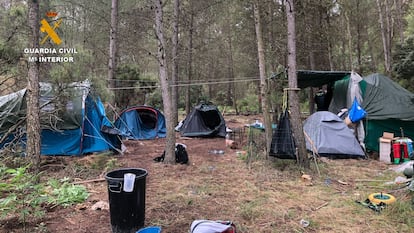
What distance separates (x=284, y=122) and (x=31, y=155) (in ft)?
14.3

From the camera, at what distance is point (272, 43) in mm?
9477

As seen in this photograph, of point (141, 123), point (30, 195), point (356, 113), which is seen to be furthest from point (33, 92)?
point (356, 113)

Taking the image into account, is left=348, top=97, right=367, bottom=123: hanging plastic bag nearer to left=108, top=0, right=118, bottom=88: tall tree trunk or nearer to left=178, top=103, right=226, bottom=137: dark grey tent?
left=178, top=103, right=226, bottom=137: dark grey tent

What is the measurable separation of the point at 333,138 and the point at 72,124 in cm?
624

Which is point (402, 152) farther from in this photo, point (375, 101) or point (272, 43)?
point (272, 43)

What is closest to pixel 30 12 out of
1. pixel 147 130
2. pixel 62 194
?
pixel 62 194

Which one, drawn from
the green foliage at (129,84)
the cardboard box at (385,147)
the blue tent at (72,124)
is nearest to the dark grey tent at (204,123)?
the blue tent at (72,124)

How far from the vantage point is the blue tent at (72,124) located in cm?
623

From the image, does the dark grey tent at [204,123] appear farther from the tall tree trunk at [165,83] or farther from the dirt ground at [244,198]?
the tall tree trunk at [165,83]

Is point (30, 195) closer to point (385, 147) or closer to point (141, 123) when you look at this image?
point (141, 123)

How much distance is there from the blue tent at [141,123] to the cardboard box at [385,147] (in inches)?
259

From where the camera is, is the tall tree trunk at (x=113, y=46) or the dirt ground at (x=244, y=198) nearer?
the dirt ground at (x=244, y=198)

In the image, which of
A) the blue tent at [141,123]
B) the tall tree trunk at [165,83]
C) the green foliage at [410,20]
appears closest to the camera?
the tall tree trunk at [165,83]

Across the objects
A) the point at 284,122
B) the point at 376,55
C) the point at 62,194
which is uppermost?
the point at 376,55
